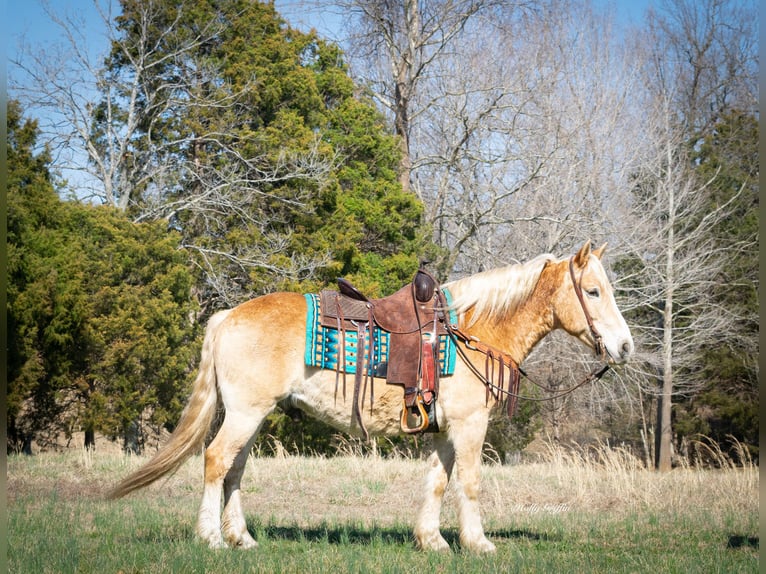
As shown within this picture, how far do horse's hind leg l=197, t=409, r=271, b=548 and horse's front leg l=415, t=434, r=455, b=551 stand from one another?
129cm

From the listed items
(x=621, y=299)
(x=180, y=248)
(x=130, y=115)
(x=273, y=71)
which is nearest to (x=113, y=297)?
(x=180, y=248)

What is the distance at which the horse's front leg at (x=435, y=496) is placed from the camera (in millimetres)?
5879

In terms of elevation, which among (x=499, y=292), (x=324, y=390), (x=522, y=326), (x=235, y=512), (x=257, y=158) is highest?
(x=257, y=158)

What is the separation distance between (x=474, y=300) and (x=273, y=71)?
14250 mm

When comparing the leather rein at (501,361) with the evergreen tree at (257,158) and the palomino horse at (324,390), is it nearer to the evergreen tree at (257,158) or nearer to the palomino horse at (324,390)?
the palomino horse at (324,390)

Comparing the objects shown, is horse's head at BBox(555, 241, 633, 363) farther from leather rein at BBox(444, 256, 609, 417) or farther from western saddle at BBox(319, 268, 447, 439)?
western saddle at BBox(319, 268, 447, 439)

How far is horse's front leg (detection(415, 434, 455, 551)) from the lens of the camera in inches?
231

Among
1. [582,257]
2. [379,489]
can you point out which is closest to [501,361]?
[582,257]

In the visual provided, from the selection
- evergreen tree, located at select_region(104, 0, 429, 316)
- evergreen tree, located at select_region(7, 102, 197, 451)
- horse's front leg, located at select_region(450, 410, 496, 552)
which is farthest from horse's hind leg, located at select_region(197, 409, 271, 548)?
evergreen tree, located at select_region(104, 0, 429, 316)

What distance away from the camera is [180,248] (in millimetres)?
16875

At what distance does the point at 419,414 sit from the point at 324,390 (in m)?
0.75

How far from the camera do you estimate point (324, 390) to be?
589 cm

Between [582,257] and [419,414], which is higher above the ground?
[582,257]

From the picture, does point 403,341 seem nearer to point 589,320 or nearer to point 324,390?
point 324,390
